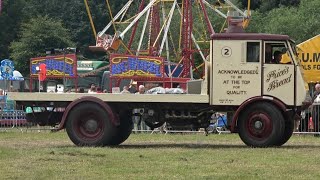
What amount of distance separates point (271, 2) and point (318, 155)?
204 feet

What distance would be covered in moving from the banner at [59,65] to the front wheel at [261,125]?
5.15 m

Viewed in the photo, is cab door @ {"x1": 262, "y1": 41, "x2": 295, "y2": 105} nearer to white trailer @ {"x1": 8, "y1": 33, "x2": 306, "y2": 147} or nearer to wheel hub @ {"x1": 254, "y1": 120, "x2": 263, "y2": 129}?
white trailer @ {"x1": 8, "y1": 33, "x2": 306, "y2": 147}

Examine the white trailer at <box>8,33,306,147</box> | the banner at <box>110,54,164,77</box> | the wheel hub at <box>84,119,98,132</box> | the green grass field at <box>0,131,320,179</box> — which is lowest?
the green grass field at <box>0,131,320,179</box>

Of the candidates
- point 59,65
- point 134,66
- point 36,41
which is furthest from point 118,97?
point 36,41

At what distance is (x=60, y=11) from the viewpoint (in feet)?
299

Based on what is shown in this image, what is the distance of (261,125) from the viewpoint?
20984mm

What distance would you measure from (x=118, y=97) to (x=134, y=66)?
20.1ft

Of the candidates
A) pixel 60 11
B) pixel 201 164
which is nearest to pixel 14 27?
pixel 60 11

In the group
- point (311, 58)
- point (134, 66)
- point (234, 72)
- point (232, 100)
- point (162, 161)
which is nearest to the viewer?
point (162, 161)

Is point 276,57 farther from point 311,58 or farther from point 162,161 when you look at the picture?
point 311,58

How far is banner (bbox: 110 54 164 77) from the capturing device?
27078mm

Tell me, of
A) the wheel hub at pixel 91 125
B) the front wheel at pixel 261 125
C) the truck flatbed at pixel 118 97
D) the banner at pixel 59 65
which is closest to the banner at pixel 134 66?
the banner at pixel 59 65

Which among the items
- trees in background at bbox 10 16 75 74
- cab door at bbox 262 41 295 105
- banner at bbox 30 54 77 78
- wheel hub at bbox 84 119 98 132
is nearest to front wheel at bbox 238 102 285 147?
cab door at bbox 262 41 295 105

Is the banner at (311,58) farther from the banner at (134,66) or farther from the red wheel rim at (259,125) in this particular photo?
the red wheel rim at (259,125)
